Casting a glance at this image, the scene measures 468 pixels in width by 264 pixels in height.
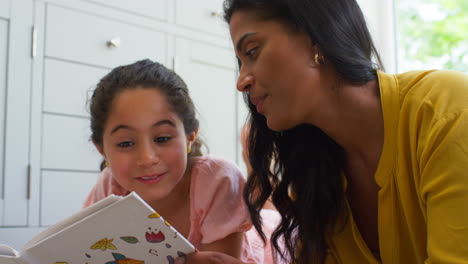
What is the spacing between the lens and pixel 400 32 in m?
3.42

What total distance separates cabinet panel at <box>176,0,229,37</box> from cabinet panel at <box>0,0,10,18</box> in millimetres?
813

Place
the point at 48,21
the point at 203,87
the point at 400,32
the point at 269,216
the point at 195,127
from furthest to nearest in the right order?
1. the point at 400,32
2. the point at 203,87
3. the point at 48,21
4. the point at 269,216
5. the point at 195,127

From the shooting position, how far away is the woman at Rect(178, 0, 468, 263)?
0.82 meters

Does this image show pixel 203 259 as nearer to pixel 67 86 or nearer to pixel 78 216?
pixel 78 216

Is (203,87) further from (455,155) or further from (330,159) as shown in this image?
(455,155)

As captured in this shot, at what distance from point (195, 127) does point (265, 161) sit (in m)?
0.28

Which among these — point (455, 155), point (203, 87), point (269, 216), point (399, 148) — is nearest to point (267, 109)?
point (399, 148)

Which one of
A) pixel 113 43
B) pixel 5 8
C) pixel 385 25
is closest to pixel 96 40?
pixel 113 43

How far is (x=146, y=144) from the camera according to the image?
1245mm

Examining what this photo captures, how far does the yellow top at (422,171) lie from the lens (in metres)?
0.78

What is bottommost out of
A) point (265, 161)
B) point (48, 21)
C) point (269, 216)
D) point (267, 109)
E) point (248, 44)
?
point (269, 216)

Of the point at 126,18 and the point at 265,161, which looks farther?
the point at 126,18

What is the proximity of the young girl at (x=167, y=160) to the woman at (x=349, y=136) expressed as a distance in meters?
0.16

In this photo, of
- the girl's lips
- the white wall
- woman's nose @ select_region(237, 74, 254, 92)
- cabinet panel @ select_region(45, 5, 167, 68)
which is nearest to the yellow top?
woman's nose @ select_region(237, 74, 254, 92)
